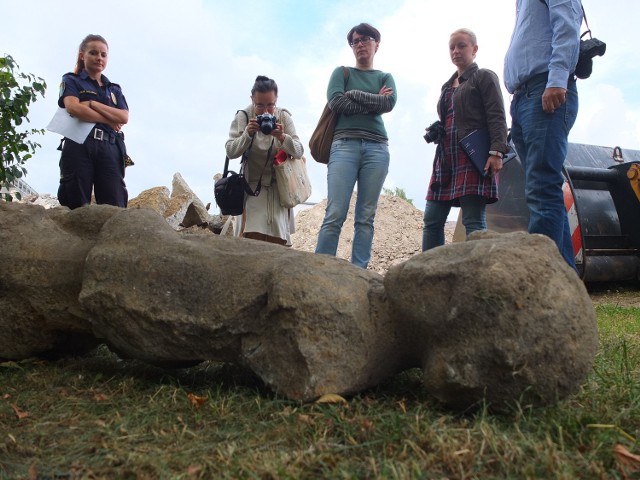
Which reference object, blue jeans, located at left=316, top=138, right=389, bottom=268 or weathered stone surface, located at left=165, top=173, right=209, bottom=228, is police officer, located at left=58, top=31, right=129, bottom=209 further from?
weathered stone surface, located at left=165, top=173, right=209, bottom=228

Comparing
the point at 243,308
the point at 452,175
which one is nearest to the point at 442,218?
the point at 452,175

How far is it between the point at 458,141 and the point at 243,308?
258 centimetres

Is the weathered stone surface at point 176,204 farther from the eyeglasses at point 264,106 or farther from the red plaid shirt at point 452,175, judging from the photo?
the red plaid shirt at point 452,175

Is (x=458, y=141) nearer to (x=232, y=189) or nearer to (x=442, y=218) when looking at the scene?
(x=442, y=218)

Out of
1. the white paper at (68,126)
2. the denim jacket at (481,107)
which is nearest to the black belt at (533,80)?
the denim jacket at (481,107)

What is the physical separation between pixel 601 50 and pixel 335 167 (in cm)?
196

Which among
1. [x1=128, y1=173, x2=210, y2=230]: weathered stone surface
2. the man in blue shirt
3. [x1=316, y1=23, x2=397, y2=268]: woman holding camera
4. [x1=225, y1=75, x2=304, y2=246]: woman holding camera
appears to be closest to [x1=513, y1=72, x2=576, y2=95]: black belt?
the man in blue shirt

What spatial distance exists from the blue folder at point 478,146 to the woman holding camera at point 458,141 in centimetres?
3

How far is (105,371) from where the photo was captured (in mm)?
2836

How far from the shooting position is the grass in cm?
171

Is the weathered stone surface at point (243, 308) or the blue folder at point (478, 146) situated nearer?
the weathered stone surface at point (243, 308)

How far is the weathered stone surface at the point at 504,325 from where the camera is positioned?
2.00 meters

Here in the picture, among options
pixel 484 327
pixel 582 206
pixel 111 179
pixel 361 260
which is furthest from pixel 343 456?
pixel 582 206

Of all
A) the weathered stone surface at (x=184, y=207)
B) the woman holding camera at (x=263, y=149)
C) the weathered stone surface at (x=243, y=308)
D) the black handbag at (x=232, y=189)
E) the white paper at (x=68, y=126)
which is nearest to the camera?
the weathered stone surface at (x=243, y=308)
